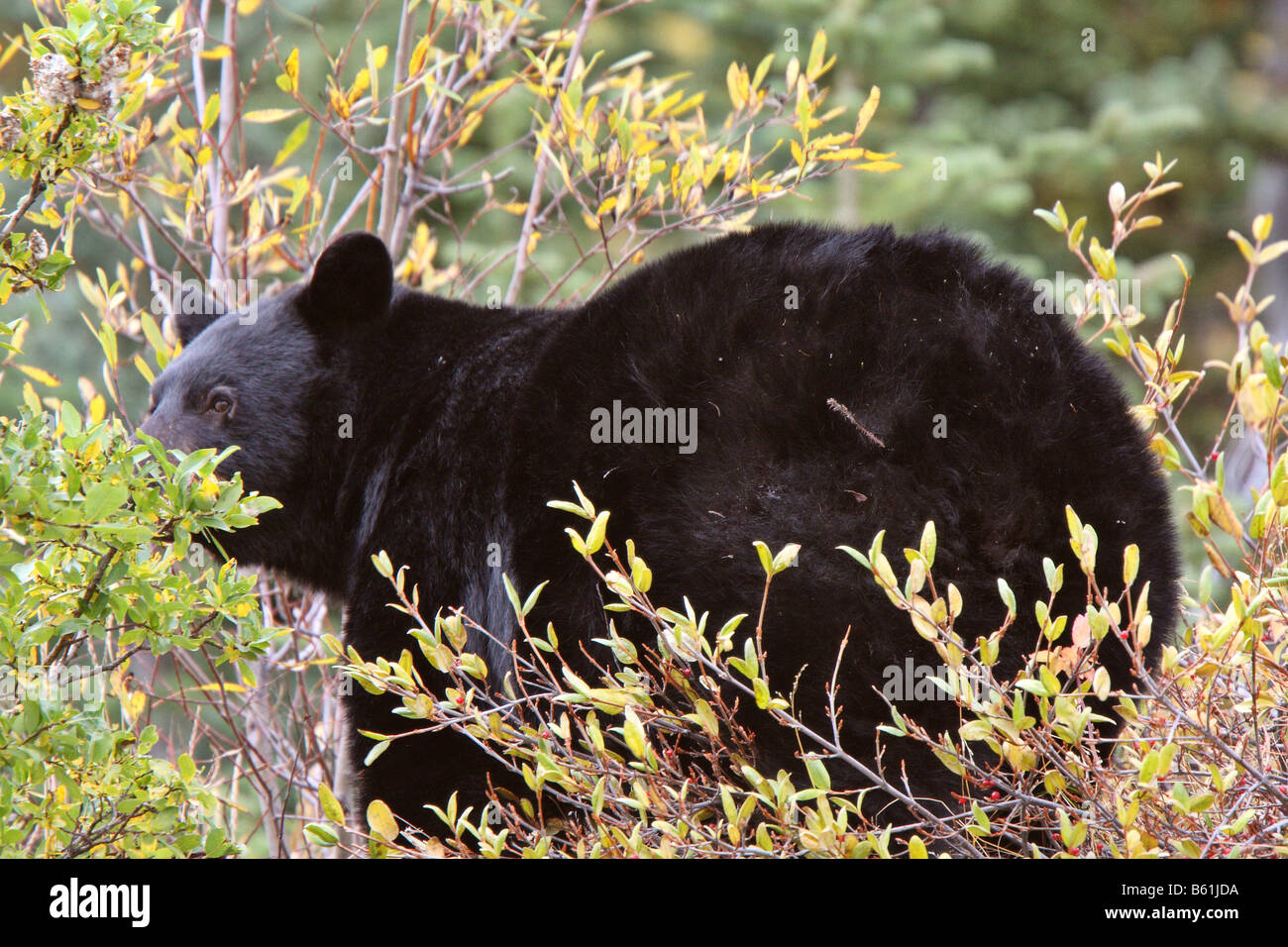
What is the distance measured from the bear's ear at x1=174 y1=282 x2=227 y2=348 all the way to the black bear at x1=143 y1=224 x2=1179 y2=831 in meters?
0.30

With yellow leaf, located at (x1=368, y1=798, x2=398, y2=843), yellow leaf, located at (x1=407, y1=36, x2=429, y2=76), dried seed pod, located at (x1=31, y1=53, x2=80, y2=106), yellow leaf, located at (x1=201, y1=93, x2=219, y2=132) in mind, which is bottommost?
yellow leaf, located at (x1=368, y1=798, x2=398, y2=843)

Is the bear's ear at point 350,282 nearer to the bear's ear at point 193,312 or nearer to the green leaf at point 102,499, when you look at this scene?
the bear's ear at point 193,312

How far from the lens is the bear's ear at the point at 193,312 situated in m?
4.31

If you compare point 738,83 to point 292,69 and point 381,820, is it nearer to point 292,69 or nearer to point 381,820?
point 292,69

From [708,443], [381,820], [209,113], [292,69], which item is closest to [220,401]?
[209,113]

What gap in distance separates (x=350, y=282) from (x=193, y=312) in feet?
2.74

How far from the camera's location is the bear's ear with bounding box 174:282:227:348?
170 inches

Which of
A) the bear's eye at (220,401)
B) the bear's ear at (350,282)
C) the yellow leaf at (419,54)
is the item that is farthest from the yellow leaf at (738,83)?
the bear's eye at (220,401)

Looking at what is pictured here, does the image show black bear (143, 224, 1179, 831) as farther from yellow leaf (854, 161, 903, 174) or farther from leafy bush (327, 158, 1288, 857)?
yellow leaf (854, 161, 903, 174)

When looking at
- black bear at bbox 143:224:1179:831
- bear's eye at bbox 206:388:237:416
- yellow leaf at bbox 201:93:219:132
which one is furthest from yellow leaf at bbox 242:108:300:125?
bear's eye at bbox 206:388:237:416

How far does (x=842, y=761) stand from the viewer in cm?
283

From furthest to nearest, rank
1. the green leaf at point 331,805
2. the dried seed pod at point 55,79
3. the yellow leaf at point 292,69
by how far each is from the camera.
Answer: the yellow leaf at point 292,69
the green leaf at point 331,805
the dried seed pod at point 55,79

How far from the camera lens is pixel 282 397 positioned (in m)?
3.99
